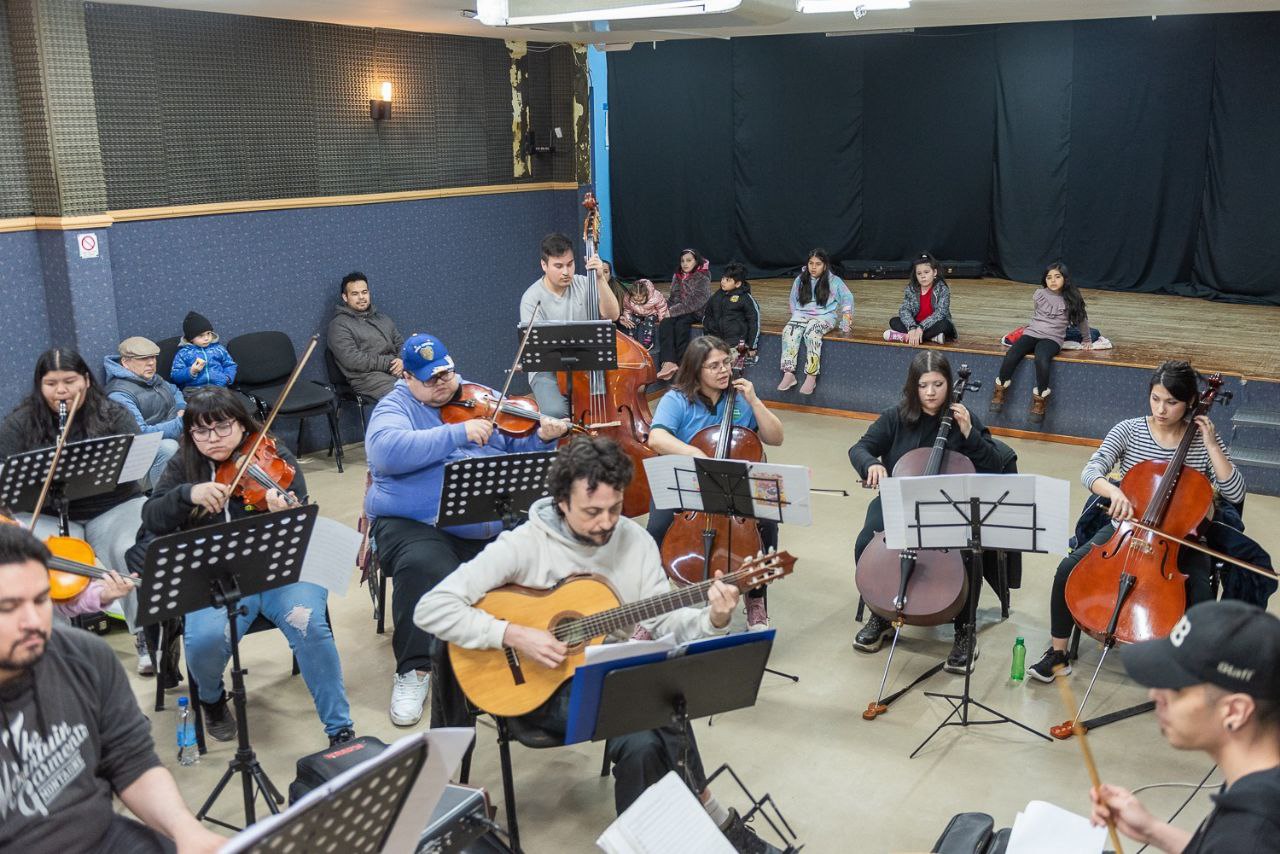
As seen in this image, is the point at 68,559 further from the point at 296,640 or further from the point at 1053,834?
the point at 1053,834

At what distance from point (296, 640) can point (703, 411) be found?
1.89 m

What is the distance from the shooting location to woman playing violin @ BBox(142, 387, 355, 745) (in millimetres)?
3777

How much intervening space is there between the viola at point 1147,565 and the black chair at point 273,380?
444 cm

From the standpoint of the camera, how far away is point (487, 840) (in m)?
3.09

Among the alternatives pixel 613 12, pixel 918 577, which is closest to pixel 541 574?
pixel 613 12

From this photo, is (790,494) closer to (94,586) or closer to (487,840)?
(487,840)

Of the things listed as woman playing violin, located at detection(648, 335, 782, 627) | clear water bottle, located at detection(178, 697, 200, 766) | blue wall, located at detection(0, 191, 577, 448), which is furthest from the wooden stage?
clear water bottle, located at detection(178, 697, 200, 766)

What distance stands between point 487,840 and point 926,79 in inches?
409

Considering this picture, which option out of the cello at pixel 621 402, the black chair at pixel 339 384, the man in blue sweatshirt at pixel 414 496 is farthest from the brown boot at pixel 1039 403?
the man in blue sweatshirt at pixel 414 496

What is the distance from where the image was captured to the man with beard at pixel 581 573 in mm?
3168

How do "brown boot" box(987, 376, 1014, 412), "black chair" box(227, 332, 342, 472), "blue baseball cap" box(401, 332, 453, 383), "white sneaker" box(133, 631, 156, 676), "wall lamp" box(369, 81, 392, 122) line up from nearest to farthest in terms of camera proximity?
1. "blue baseball cap" box(401, 332, 453, 383)
2. "white sneaker" box(133, 631, 156, 676)
3. "black chair" box(227, 332, 342, 472)
4. "wall lamp" box(369, 81, 392, 122)
5. "brown boot" box(987, 376, 1014, 412)

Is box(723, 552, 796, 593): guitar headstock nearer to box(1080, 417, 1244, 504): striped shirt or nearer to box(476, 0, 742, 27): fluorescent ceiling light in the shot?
box(476, 0, 742, 27): fluorescent ceiling light

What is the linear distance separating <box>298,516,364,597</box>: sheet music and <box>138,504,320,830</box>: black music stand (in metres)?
0.07

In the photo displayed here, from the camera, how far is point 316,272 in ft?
24.6
